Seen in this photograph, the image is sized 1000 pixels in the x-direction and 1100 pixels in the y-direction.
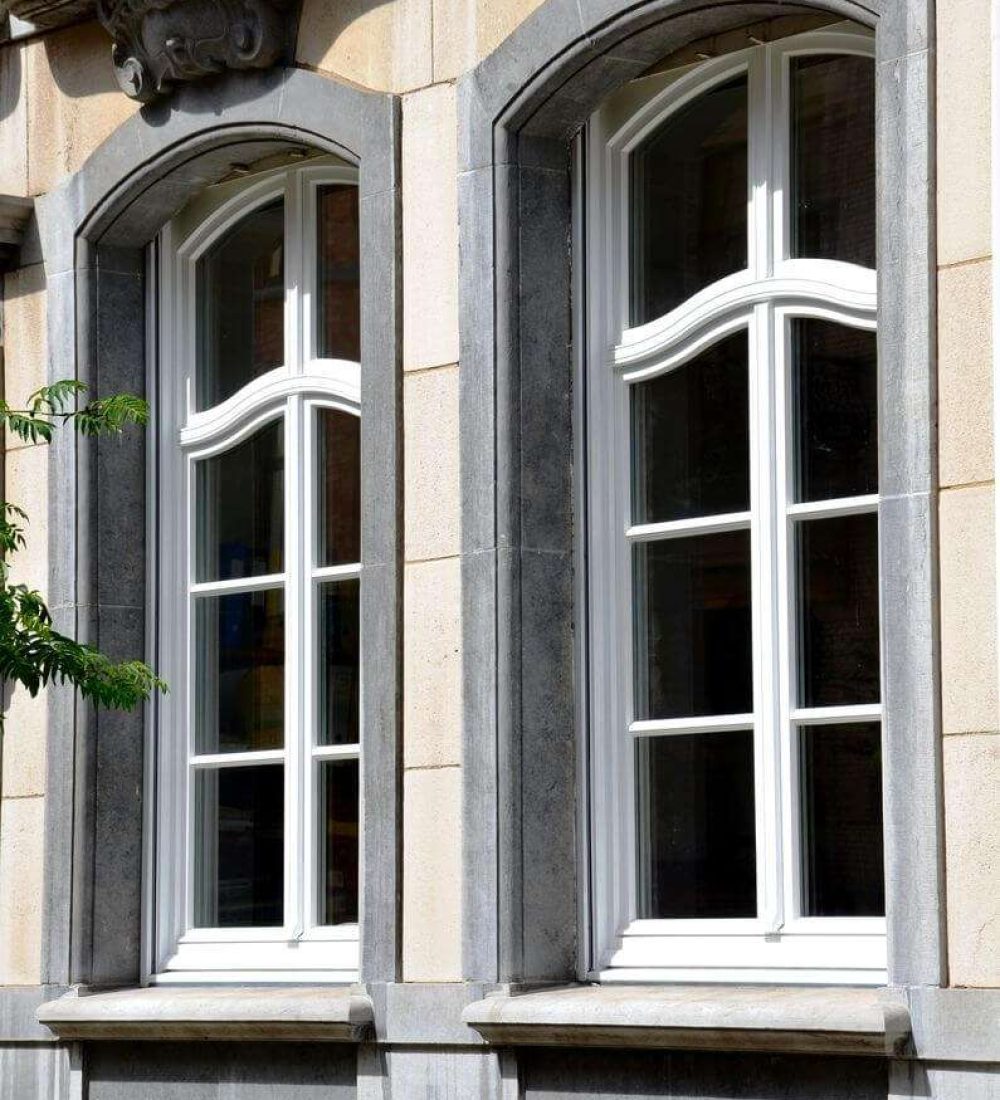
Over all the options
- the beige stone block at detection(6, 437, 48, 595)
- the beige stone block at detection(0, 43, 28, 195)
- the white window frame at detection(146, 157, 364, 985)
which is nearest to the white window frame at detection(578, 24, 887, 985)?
the white window frame at detection(146, 157, 364, 985)

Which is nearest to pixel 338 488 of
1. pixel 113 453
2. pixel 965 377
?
pixel 113 453

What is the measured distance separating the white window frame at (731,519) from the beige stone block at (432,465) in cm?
49

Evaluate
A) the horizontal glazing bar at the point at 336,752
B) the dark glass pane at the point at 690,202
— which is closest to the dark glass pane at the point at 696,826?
the horizontal glazing bar at the point at 336,752

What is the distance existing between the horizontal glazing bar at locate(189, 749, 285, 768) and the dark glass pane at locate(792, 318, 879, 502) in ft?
9.07

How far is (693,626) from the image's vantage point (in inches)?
367

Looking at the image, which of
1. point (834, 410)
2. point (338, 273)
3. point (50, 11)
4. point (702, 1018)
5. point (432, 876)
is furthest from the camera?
point (50, 11)

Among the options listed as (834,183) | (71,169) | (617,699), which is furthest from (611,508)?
(71,169)

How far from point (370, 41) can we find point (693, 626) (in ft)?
8.81

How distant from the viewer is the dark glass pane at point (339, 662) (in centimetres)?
1049

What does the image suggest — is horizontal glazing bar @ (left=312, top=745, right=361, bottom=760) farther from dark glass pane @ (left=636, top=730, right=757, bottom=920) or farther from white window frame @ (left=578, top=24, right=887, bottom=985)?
dark glass pane @ (left=636, top=730, right=757, bottom=920)

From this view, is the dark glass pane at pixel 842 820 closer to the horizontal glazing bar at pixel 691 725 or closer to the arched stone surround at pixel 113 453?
the horizontal glazing bar at pixel 691 725

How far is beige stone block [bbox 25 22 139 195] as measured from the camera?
37.0 ft

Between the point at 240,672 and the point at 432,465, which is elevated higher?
the point at 432,465

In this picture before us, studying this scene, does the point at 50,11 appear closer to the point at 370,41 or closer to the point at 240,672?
the point at 370,41
